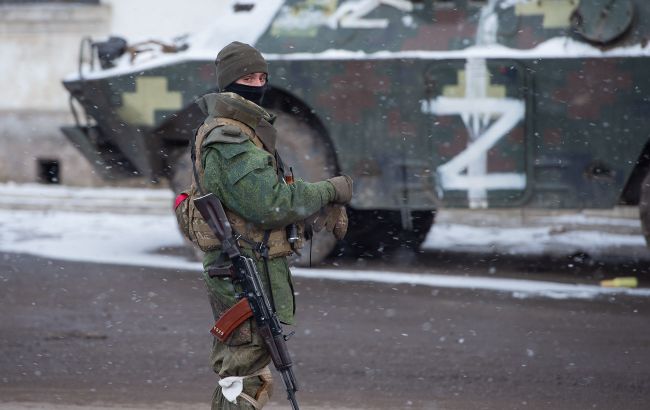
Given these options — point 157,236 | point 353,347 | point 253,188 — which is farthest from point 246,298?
point 157,236

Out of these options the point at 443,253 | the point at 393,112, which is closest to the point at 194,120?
the point at 393,112

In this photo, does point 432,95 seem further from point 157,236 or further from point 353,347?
point 157,236

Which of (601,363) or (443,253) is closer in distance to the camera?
(601,363)

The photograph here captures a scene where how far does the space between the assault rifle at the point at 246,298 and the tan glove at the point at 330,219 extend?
255 millimetres

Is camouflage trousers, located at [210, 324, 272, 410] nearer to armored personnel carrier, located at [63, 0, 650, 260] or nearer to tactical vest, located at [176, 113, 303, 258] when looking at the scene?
tactical vest, located at [176, 113, 303, 258]

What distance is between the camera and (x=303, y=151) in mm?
8352

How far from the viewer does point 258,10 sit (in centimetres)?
854

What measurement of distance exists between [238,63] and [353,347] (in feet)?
8.37

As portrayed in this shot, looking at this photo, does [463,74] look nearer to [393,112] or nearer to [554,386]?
[393,112]

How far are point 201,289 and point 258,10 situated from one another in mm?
2110

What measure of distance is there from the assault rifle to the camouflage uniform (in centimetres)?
5

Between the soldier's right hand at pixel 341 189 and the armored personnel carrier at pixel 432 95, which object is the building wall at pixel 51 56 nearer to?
the armored personnel carrier at pixel 432 95

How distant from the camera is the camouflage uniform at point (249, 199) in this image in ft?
12.0

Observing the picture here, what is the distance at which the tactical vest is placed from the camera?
3.74m
